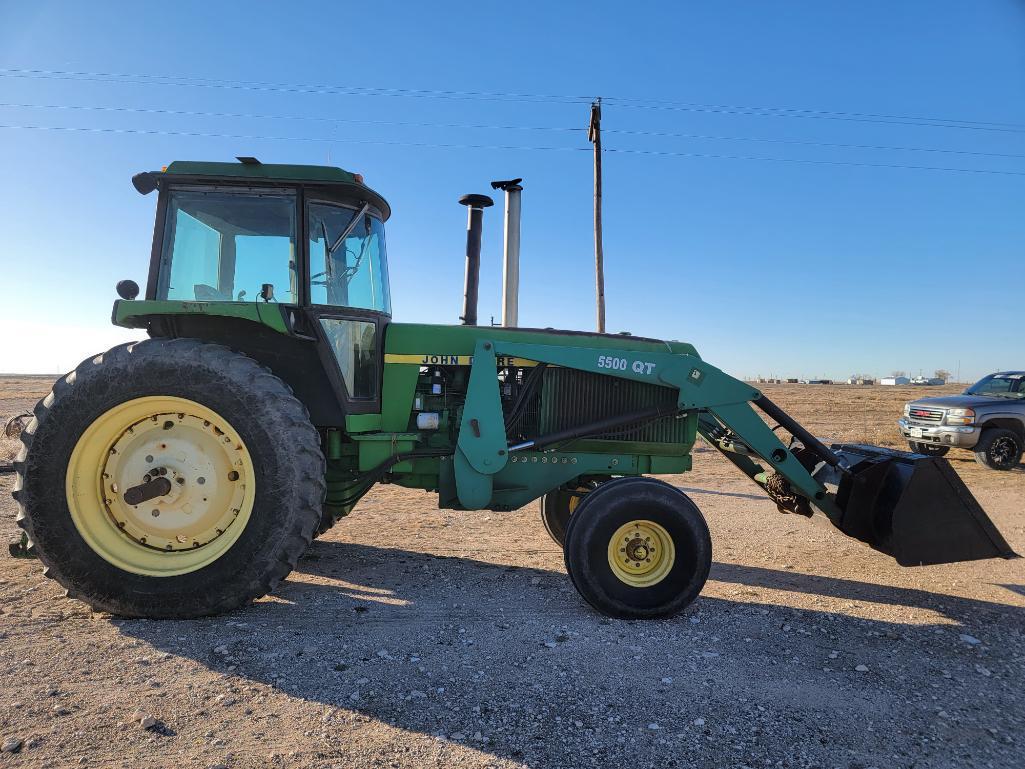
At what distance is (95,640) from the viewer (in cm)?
314

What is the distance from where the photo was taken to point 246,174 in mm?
3895

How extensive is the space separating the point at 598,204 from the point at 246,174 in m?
9.99

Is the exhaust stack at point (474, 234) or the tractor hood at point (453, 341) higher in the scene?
the exhaust stack at point (474, 234)

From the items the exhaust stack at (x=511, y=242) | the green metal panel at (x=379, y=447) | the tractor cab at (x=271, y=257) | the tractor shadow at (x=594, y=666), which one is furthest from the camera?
the exhaust stack at (x=511, y=242)

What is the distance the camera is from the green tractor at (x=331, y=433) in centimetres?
343

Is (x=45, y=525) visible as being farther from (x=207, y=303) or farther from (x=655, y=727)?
(x=655, y=727)

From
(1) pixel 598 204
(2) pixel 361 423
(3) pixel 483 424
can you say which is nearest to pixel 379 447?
(2) pixel 361 423

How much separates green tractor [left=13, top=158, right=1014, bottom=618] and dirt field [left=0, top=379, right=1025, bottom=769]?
0.38 metres

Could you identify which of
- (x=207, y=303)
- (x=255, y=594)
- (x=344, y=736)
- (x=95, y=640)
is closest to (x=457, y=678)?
(x=344, y=736)

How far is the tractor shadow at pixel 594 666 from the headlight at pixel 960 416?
27.9 feet

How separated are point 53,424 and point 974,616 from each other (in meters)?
5.82

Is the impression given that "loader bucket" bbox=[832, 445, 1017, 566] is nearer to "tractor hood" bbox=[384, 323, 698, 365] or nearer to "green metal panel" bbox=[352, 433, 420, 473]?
"tractor hood" bbox=[384, 323, 698, 365]

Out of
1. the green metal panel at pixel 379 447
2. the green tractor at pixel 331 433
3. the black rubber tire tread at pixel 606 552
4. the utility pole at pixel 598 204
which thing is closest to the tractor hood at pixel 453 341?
the green tractor at pixel 331 433

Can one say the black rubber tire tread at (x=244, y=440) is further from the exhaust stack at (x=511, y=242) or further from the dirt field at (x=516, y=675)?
the exhaust stack at (x=511, y=242)
